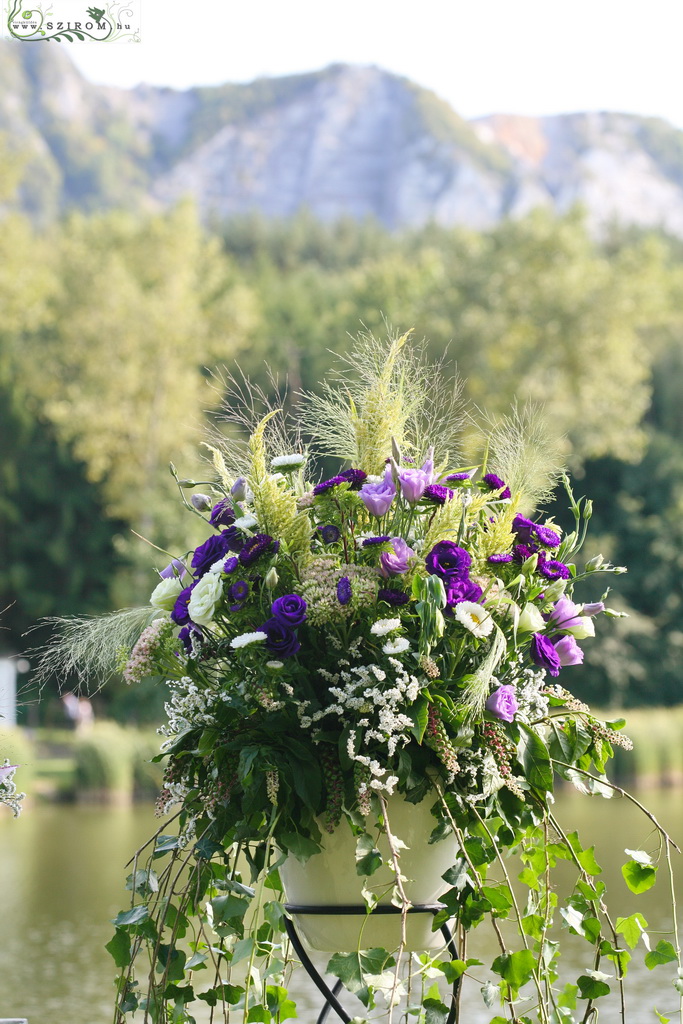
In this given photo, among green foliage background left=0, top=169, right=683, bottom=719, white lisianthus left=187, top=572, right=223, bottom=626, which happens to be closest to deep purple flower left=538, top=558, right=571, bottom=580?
white lisianthus left=187, top=572, right=223, bottom=626

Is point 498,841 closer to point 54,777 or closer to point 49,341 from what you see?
point 54,777

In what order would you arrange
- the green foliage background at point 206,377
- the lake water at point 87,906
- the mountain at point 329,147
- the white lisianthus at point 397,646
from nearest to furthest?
the white lisianthus at point 397,646 → the lake water at point 87,906 → the green foliage background at point 206,377 → the mountain at point 329,147

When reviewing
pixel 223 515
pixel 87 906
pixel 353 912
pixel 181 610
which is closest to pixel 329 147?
pixel 87 906

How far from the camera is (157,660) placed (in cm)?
182

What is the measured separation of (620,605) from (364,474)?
19.9 meters

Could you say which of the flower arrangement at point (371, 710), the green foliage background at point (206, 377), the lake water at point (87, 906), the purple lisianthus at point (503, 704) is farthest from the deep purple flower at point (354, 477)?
the green foliage background at point (206, 377)

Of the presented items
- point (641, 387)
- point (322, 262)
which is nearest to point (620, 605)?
point (641, 387)

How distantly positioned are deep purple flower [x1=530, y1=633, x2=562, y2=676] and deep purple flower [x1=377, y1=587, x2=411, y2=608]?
7.9 inches

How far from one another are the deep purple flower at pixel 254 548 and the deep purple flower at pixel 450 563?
0.23 meters

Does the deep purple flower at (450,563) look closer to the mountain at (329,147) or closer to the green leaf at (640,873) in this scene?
the green leaf at (640,873)

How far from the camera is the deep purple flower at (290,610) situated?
159 cm

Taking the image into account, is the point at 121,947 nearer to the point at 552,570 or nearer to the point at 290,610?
the point at 290,610

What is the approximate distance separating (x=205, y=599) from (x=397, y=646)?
0.96 ft

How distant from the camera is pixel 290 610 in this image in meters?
1.61
